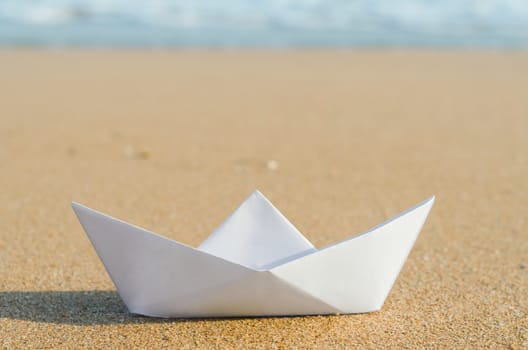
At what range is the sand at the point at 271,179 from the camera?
182 cm

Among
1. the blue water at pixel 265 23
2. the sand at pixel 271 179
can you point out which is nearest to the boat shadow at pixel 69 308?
the sand at pixel 271 179

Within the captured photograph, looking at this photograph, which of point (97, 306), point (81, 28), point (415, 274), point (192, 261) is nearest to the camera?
point (192, 261)

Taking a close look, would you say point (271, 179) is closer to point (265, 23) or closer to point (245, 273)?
point (245, 273)

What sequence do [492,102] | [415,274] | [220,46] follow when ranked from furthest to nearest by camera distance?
[220,46]
[492,102]
[415,274]

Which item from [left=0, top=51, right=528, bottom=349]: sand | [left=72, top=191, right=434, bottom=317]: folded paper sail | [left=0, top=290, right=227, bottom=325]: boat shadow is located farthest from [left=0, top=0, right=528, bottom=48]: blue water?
[left=72, top=191, right=434, bottom=317]: folded paper sail

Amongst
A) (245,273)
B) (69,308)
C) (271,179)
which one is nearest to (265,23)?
(271,179)

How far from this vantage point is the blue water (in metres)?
11.2

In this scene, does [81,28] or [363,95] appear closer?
→ [363,95]

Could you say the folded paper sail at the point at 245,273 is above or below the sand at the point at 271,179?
above

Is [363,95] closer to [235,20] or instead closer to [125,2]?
[235,20]

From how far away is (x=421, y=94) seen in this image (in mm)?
6320

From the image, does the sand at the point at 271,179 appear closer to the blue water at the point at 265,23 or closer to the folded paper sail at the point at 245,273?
the folded paper sail at the point at 245,273

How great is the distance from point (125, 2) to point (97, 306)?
1354 centimetres

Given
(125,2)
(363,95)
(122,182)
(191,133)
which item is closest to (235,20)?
(125,2)
